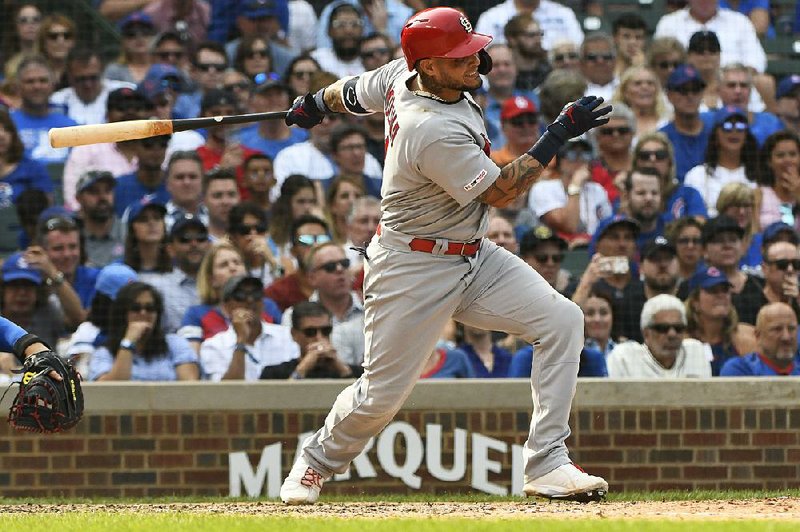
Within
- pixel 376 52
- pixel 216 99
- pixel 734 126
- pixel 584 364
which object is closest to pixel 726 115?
pixel 734 126

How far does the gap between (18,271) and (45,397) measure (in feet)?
9.78

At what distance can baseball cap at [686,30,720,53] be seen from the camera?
1078 cm

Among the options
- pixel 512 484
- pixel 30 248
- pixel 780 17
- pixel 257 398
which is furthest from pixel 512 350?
pixel 780 17

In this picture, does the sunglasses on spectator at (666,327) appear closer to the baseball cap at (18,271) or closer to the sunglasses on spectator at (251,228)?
the sunglasses on spectator at (251,228)

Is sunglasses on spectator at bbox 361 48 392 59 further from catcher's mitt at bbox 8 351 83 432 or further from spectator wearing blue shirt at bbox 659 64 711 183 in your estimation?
catcher's mitt at bbox 8 351 83 432

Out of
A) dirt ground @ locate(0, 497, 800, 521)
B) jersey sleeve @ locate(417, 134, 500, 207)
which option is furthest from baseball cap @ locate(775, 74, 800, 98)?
jersey sleeve @ locate(417, 134, 500, 207)

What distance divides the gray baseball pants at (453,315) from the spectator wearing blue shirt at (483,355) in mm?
2692

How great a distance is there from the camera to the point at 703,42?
35.4 ft

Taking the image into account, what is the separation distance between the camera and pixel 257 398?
7984mm

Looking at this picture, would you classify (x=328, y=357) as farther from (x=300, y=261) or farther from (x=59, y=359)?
(x=59, y=359)

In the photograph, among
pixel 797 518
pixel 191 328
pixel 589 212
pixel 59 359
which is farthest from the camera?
pixel 589 212

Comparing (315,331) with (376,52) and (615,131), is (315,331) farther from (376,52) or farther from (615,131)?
(376,52)

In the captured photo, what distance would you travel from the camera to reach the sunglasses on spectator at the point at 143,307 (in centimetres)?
835

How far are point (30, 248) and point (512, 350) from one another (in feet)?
9.64
